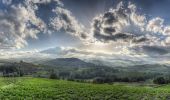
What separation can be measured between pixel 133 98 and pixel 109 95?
630 cm

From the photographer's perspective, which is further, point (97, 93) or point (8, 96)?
point (97, 93)

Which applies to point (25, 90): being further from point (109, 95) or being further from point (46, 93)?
point (109, 95)


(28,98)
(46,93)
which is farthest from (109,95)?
(28,98)

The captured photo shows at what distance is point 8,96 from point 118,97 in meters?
26.5

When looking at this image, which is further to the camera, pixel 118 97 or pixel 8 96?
pixel 118 97

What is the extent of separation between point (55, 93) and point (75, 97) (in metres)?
6.27

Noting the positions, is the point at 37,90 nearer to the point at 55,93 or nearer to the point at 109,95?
the point at 55,93

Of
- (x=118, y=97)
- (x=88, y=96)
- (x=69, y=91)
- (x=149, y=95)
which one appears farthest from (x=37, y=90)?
(x=149, y=95)

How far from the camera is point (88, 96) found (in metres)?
72.9

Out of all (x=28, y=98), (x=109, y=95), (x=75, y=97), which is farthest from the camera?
(x=109, y=95)

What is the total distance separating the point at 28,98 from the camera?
65938 mm

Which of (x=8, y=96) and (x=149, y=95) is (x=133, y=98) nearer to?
(x=149, y=95)

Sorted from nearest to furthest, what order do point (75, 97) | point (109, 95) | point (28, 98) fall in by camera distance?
point (28, 98)
point (75, 97)
point (109, 95)

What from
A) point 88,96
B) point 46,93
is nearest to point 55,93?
point 46,93
